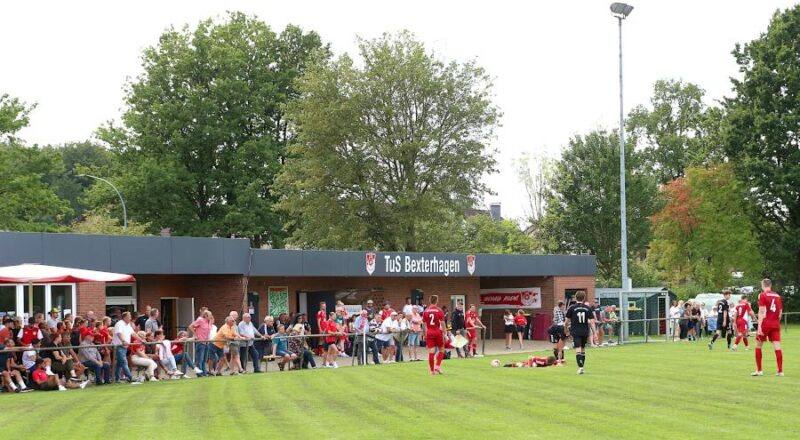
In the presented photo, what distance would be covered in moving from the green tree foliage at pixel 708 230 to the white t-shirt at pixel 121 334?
41415 mm

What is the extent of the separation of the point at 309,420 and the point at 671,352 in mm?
18495

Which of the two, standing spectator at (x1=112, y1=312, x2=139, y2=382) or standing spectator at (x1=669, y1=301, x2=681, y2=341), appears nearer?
standing spectator at (x1=112, y1=312, x2=139, y2=382)

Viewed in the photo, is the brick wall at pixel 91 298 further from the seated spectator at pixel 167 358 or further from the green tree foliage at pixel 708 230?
the green tree foliage at pixel 708 230

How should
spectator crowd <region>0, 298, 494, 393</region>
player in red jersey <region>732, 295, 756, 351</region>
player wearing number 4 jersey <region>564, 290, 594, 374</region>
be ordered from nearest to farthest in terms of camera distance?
player wearing number 4 jersey <region>564, 290, 594, 374</region>
spectator crowd <region>0, 298, 494, 393</region>
player in red jersey <region>732, 295, 756, 351</region>

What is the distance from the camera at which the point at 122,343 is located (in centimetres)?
2272

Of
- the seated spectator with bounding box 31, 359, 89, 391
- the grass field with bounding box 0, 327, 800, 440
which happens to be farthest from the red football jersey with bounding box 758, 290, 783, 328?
the seated spectator with bounding box 31, 359, 89, 391

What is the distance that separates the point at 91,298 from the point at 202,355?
18.2 ft

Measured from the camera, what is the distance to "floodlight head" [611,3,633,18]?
4031 centimetres

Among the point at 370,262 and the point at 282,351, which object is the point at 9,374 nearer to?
the point at 282,351

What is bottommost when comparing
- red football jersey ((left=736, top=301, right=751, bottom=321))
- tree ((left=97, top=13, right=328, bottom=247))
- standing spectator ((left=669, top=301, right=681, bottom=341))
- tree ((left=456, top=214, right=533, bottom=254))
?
standing spectator ((left=669, top=301, right=681, bottom=341))

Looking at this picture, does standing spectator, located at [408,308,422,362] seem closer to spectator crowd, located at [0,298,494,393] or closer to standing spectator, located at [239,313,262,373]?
spectator crowd, located at [0,298,494,393]

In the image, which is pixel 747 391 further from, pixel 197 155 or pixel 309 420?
pixel 197 155

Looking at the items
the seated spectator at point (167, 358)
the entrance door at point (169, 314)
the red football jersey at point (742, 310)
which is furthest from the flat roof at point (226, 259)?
the red football jersey at point (742, 310)

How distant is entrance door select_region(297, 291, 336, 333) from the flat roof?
1.30 m
